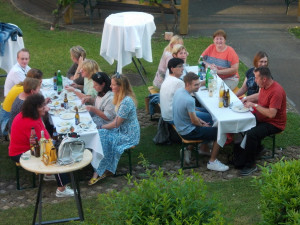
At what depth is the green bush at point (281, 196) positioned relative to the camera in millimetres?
3900

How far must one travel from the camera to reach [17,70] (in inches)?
309

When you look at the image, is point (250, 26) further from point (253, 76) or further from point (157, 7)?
point (253, 76)

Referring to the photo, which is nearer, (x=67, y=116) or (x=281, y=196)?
(x=281, y=196)

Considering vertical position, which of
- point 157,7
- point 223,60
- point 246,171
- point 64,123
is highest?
point 157,7

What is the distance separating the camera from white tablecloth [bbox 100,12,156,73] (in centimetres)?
951

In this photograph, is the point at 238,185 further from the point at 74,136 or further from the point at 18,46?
the point at 18,46

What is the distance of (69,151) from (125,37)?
461 centimetres

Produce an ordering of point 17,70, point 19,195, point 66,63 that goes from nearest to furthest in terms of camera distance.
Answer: point 19,195, point 17,70, point 66,63

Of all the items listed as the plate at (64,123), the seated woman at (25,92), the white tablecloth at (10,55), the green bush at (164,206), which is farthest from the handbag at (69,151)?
the white tablecloth at (10,55)

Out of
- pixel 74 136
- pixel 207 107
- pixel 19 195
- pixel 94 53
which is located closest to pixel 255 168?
pixel 207 107

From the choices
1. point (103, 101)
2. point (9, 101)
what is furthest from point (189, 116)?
point (9, 101)

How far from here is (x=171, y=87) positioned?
7.16 m

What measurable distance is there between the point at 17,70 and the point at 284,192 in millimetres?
5026

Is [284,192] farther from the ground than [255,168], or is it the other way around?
[284,192]
